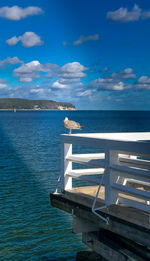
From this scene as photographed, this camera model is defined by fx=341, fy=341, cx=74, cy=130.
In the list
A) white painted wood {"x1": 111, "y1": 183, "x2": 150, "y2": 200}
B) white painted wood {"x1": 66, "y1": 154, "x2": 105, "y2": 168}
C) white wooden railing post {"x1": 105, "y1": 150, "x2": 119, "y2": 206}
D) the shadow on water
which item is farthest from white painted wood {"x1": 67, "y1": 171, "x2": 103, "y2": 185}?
the shadow on water

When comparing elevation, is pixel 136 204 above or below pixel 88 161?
below

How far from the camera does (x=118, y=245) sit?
6.05m

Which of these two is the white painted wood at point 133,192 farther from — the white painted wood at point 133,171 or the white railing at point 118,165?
the white painted wood at point 133,171

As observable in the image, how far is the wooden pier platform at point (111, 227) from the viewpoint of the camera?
537 centimetres

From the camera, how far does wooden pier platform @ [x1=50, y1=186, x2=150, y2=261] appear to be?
537cm

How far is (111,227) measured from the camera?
586 centimetres

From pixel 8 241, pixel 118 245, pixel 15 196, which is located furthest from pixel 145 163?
pixel 15 196

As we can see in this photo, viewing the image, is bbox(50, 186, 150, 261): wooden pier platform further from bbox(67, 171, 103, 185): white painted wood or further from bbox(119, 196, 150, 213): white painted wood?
bbox(67, 171, 103, 185): white painted wood

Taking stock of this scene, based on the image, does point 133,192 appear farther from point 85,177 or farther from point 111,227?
point 85,177

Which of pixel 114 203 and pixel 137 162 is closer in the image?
pixel 137 162

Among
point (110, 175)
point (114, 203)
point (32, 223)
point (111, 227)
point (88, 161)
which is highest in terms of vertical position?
point (88, 161)

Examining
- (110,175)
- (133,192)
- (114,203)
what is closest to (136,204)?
(133,192)

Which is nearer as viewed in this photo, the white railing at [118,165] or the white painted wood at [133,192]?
the white painted wood at [133,192]

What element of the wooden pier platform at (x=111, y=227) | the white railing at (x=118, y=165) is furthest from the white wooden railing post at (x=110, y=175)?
the wooden pier platform at (x=111, y=227)
